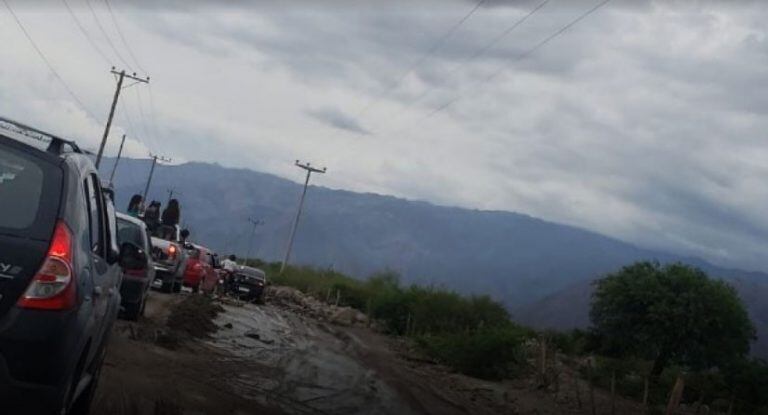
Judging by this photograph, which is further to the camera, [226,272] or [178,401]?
[226,272]

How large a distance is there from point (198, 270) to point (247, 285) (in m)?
9.61

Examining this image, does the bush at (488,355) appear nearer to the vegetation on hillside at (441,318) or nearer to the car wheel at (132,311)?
the vegetation on hillside at (441,318)

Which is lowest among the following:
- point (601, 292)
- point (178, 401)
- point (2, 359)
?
point (178, 401)

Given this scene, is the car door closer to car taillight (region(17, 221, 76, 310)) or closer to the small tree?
car taillight (region(17, 221, 76, 310))

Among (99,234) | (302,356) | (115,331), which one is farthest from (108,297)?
(302,356)

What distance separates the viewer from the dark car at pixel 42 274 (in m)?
4.88

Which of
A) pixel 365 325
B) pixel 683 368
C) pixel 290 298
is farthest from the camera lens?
pixel 290 298

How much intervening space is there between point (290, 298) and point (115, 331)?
35669 millimetres

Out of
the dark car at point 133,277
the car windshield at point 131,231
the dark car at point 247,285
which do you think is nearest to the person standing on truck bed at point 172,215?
the dark car at point 247,285

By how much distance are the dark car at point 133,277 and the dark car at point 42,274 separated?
8796mm

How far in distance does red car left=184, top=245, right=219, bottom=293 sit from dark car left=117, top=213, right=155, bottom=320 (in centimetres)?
1275

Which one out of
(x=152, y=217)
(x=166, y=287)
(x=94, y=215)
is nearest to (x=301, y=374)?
(x=94, y=215)

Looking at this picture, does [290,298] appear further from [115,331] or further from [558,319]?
[558,319]

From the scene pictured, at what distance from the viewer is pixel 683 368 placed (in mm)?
35562
